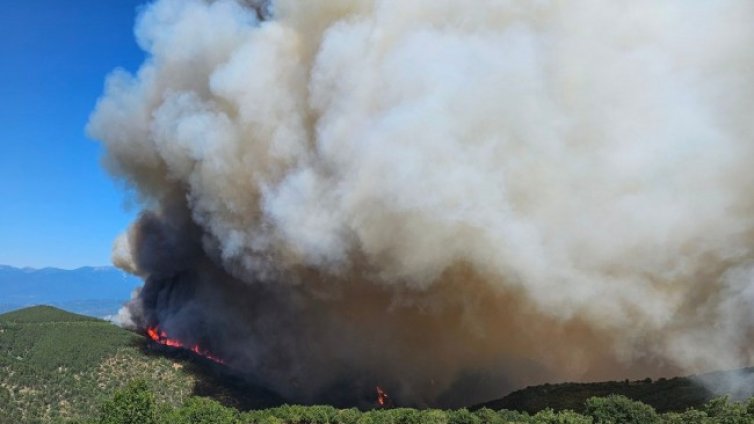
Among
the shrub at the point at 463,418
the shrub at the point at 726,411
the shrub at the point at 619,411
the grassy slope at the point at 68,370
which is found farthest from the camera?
the grassy slope at the point at 68,370

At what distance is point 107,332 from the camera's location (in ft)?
176

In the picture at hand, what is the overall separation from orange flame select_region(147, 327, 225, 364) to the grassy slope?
429 cm

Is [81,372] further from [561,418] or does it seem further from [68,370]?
[561,418]

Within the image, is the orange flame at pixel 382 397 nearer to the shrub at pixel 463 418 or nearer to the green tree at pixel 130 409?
the shrub at pixel 463 418

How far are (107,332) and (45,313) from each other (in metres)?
20.6

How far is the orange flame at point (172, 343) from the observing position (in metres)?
55.4

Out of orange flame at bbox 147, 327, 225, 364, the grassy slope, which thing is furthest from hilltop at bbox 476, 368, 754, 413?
orange flame at bbox 147, 327, 225, 364

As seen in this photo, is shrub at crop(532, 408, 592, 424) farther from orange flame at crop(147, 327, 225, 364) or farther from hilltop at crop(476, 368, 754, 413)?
orange flame at crop(147, 327, 225, 364)

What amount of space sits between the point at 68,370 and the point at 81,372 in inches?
36.6

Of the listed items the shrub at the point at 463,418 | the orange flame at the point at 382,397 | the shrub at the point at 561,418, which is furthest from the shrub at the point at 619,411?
the orange flame at the point at 382,397

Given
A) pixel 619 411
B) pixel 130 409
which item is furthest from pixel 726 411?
pixel 130 409

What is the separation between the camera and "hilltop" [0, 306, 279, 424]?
39.5 m

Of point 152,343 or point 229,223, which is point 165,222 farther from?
point 229,223

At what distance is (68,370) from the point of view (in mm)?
43719
